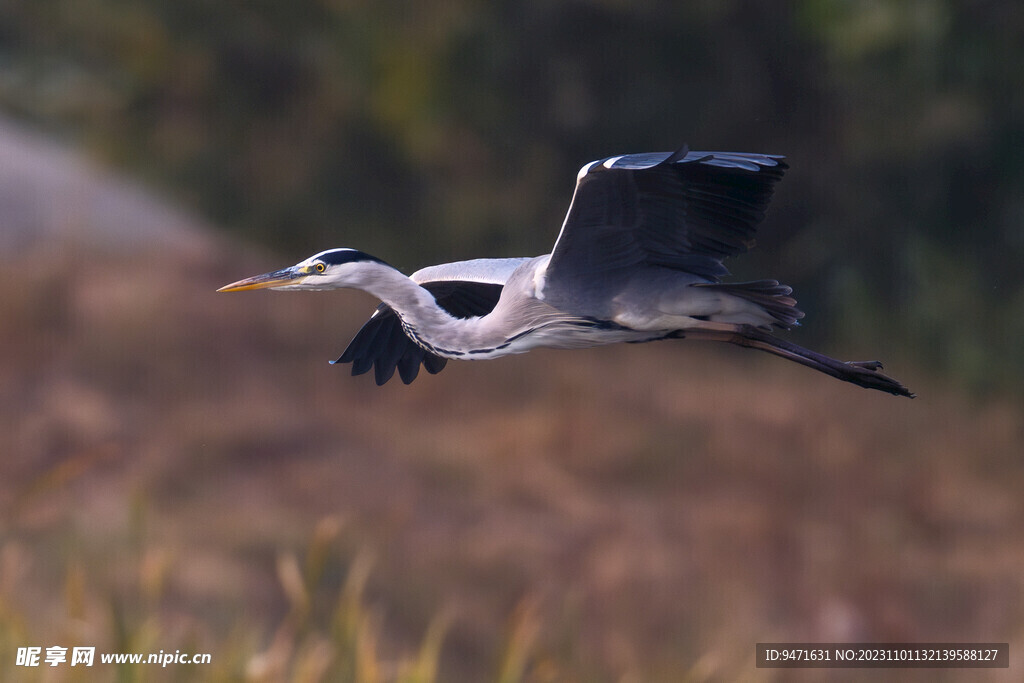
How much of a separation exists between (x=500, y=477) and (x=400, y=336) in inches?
156

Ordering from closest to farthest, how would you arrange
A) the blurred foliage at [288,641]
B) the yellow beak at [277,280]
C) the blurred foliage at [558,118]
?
1. the yellow beak at [277,280]
2. the blurred foliage at [288,641]
3. the blurred foliage at [558,118]

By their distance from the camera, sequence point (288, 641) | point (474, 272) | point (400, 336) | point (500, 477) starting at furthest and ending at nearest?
point (500, 477)
point (288, 641)
point (400, 336)
point (474, 272)

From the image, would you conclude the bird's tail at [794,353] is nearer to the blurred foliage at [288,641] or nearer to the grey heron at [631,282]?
the grey heron at [631,282]

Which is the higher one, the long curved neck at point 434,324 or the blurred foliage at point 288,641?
the long curved neck at point 434,324

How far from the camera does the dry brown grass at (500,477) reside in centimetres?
506

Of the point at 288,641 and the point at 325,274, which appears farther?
the point at 288,641

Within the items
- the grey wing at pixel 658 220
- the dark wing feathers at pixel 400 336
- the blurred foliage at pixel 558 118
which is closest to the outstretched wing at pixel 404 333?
the dark wing feathers at pixel 400 336

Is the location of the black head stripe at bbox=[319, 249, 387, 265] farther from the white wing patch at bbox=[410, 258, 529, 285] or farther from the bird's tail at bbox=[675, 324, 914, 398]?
the bird's tail at bbox=[675, 324, 914, 398]

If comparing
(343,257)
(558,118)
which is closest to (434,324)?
(343,257)

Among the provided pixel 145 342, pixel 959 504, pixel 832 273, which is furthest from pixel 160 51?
pixel 959 504

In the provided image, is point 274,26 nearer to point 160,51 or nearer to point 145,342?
point 160,51

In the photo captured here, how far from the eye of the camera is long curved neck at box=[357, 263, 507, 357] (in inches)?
66.2

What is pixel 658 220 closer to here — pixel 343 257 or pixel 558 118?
pixel 343 257

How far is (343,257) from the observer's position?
1.64 meters
